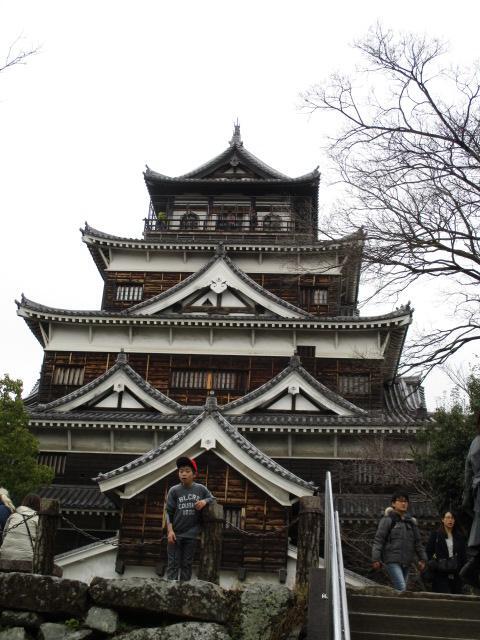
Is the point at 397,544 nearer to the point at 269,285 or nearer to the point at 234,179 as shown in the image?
the point at 269,285

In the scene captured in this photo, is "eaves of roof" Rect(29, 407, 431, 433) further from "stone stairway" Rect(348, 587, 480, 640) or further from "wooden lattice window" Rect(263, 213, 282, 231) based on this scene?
"stone stairway" Rect(348, 587, 480, 640)

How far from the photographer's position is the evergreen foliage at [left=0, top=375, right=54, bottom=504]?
48.9 ft

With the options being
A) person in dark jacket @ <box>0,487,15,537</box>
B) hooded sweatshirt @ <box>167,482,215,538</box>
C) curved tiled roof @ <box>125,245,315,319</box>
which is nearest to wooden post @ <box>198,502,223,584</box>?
hooded sweatshirt @ <box>167,482,215,538</box>

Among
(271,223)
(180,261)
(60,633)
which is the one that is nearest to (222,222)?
(271,223)

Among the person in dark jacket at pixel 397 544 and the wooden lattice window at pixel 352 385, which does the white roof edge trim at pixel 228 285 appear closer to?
the wooden lattice window at pixel 352 385

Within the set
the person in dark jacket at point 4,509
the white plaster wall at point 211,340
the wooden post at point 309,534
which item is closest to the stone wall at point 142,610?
the wooden post at point 309,534

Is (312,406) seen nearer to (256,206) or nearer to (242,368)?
(242,368)

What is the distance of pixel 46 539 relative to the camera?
723 centimetres

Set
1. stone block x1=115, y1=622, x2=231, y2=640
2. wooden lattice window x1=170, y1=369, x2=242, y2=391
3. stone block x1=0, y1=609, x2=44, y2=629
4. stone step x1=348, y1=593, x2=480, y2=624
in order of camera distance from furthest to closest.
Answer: wooden lattice window x1=170, y1=369, x2=242, y2=391 → stone block x1=0, y1=609, x2=44, y2=629 → stone block x1=115, y1=622, x2=231, y2=640 → stone step x1=348, y1=593, x2=480, y2=624

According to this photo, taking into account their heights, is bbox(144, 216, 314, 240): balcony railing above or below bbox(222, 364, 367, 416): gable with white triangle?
above

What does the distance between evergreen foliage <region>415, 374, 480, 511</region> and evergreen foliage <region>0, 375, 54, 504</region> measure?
331 inches

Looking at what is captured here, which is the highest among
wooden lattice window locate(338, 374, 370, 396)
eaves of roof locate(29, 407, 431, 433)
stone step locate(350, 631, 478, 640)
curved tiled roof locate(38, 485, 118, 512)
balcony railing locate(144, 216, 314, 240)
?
balcony railing locate(144, 216, 314, 240)

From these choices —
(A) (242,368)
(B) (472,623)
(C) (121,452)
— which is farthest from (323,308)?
(B) (472,623)

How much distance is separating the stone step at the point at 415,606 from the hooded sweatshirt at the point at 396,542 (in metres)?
1.26
